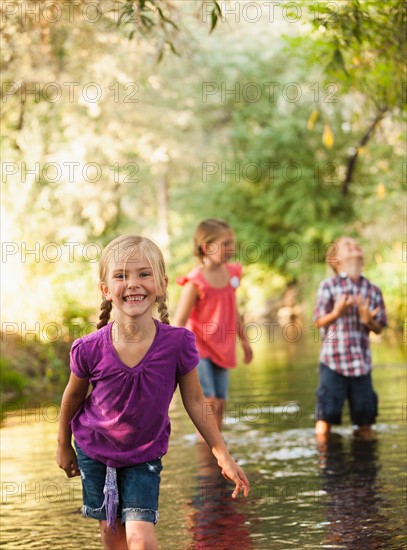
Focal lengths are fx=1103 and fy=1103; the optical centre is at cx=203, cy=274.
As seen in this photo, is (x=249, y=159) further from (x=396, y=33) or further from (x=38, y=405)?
(x=396, y=33)

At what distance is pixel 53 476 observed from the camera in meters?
8.16

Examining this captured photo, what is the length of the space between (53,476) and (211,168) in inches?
1309

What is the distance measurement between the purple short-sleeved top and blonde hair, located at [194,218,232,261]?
13.4 feet

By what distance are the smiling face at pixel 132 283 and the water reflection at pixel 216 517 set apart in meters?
1.80

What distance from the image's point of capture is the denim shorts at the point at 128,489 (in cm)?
444

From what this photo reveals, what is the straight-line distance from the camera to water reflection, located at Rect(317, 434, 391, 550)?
580cm

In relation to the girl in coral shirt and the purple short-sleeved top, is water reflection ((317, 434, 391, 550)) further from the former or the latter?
the purple short-sleeved top

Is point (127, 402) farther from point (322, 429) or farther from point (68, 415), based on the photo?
point (322, 429)

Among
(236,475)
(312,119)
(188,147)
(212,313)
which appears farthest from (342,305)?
(188,147)

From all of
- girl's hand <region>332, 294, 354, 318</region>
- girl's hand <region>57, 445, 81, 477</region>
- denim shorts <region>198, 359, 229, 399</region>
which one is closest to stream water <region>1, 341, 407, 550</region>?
denim shorts <region>198, 359, 229, 399</region>

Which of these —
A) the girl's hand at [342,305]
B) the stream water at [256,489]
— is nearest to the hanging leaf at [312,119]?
the stream water at [256,489]

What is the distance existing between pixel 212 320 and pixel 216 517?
2602mm

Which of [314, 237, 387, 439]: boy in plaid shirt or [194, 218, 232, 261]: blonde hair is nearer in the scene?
[194, 218, 232, 261]: blonde hair

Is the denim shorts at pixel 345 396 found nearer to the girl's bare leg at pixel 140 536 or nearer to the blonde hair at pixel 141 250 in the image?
the blonde hair at pixel 141 250
